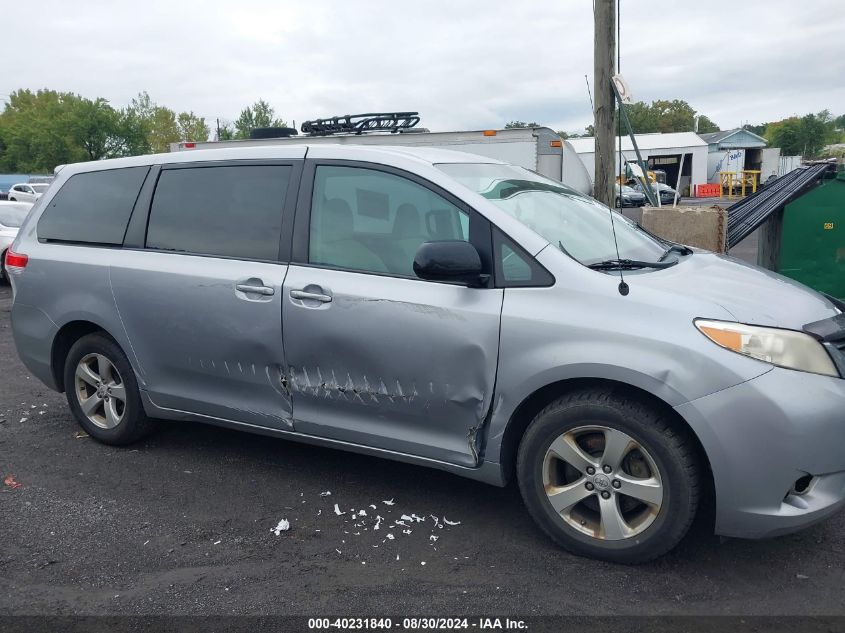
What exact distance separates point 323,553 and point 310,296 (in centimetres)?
122

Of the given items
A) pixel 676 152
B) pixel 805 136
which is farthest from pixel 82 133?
pixel 805 136

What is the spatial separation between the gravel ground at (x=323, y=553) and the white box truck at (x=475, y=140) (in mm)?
7441

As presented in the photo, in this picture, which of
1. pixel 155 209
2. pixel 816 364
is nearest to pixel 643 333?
pixel 816 364

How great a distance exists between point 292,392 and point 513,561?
141cm

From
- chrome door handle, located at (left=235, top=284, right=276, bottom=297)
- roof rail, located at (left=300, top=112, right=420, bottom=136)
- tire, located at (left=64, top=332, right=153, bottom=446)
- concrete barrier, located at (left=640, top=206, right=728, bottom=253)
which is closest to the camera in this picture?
chrome door handle, located at (left=235, top=284, right=276, bottom=297)

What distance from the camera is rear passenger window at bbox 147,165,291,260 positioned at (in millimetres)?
4043

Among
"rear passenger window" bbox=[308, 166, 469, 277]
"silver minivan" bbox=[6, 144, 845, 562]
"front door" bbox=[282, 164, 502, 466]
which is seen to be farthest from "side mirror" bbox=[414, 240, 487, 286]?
"rear passenger window" bbox=[308, 166, 469, 277]

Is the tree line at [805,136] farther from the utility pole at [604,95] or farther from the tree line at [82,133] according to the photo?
the utility pole at [604,95]

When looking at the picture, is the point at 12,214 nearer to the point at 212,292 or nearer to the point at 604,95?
the point at 604,95

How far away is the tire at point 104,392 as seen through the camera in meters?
4.61

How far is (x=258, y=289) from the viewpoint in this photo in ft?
12.8

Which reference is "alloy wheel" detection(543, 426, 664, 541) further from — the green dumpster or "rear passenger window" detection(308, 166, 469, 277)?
the green dumpster

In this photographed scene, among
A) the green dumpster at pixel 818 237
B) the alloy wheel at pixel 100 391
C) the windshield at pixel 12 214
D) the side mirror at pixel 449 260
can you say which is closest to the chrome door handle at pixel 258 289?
the side mirror at pixel 449 260

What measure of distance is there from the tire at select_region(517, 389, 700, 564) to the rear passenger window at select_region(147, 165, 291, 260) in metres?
1.74
